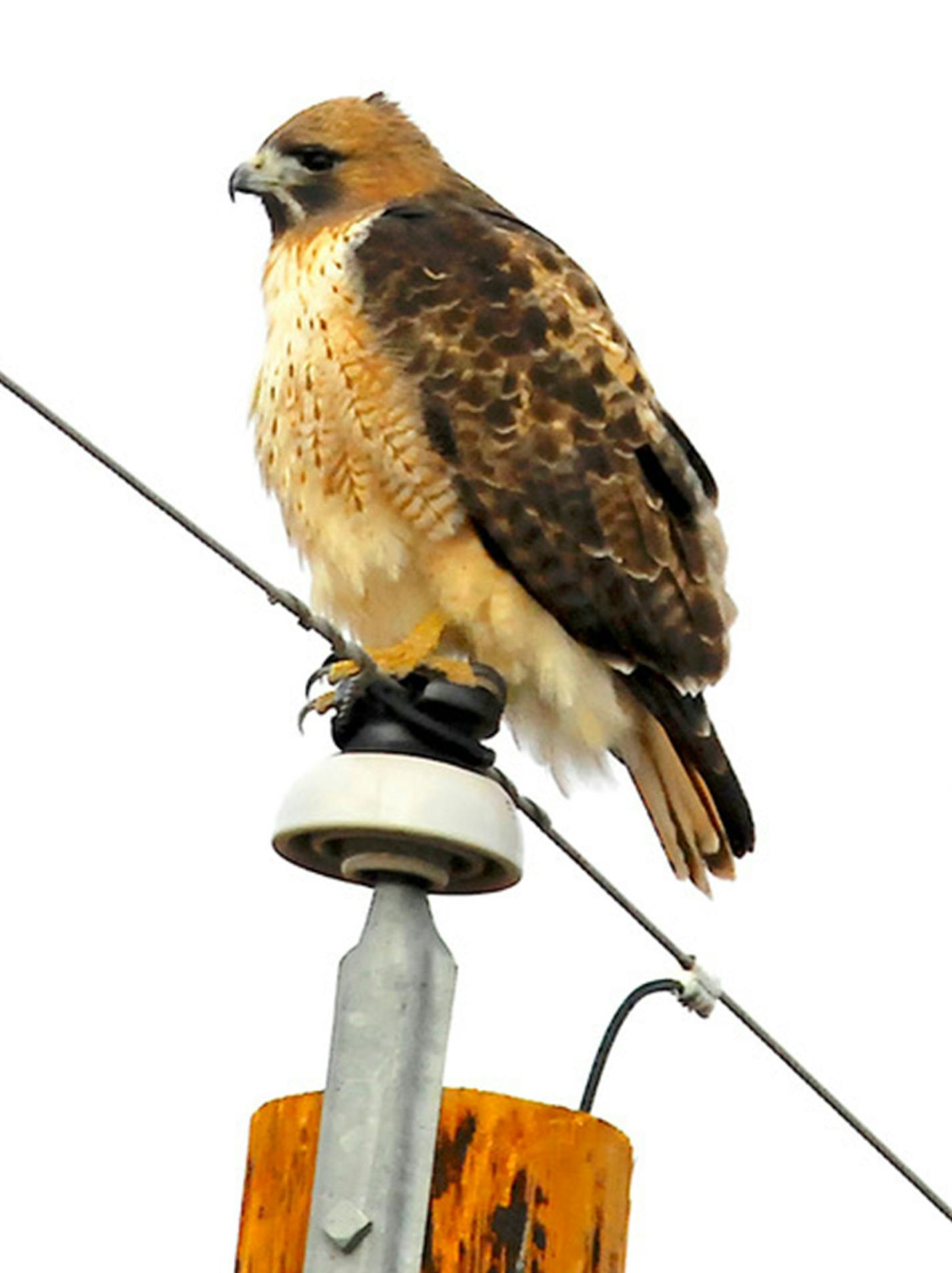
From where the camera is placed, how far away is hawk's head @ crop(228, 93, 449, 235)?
6230 mm

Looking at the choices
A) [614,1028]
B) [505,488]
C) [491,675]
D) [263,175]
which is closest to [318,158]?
[263,175]

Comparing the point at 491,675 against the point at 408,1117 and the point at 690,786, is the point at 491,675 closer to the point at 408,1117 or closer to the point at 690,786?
the point at 690,786

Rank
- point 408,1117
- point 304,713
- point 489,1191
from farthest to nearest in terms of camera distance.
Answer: point 304,713
point 489,1191
point 408,1117

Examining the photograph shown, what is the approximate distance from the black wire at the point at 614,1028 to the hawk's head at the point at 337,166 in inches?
102

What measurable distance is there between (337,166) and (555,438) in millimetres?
926

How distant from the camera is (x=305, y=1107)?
3.33 meters

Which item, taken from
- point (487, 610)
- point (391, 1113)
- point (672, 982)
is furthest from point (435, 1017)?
point (487, 610)

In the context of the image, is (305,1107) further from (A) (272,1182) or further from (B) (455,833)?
(B) (455,833)

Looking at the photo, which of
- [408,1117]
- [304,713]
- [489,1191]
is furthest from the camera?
[304,713]

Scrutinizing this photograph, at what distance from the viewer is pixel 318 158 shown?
6.32 m

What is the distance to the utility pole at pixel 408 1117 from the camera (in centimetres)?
312

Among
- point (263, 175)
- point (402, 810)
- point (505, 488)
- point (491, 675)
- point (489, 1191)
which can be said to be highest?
point (263, 175)

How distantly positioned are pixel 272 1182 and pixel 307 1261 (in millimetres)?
297

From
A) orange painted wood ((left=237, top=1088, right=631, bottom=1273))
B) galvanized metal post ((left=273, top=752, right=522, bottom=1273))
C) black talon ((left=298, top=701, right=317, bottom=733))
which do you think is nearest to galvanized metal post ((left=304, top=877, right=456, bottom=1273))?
galvanized metal post ((left=273, top=752, right=522, bottom=1273))
